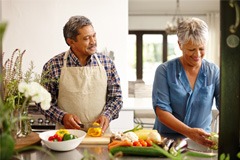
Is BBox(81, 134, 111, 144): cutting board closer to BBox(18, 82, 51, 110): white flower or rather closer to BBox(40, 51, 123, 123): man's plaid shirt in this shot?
BBox(40, 51, 123, 123): man's plaid shirt

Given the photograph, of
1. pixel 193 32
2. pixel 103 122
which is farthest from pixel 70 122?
pixel 193 32

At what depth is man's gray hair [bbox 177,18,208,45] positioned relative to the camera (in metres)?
1.58

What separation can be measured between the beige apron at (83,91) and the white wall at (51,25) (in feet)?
5.09

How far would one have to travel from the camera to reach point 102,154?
4.43 feet

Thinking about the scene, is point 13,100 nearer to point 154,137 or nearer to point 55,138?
point 55,138

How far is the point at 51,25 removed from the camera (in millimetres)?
3355

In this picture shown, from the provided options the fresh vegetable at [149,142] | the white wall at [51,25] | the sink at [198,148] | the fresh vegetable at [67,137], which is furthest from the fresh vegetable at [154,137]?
the white wall at [51,25]

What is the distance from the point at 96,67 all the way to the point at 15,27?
1752 millimetres

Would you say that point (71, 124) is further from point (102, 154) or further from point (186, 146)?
point (186, 146)

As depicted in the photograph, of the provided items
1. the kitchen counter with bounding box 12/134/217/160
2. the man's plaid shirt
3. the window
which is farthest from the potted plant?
the window

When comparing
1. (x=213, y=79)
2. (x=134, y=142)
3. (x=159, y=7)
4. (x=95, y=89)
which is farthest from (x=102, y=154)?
(x=159, y=7)

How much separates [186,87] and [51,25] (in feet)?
6.72

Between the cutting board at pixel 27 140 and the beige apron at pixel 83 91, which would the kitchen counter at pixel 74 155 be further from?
the beige apron at pixel 83 91

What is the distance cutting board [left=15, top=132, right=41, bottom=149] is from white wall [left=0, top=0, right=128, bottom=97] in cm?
193
